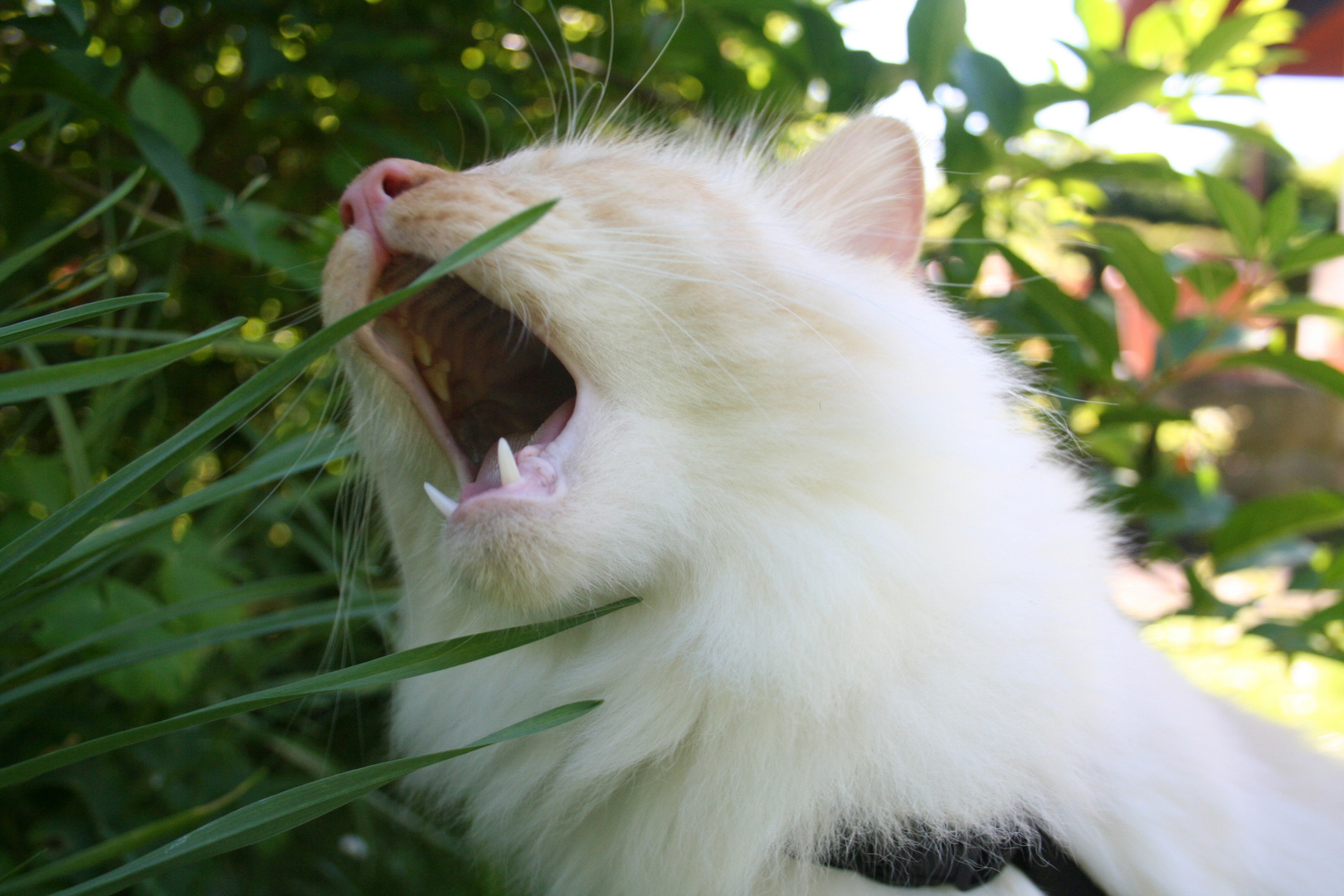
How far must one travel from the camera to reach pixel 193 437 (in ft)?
2.75

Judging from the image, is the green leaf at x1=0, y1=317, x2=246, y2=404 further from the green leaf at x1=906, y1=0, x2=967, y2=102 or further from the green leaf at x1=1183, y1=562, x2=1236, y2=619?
the green leaf at x1=1183, y1=562, x2=1236, y2=619

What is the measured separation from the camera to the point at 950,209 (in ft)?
6.30

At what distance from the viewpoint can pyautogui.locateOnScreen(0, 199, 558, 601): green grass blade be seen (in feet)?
2.61

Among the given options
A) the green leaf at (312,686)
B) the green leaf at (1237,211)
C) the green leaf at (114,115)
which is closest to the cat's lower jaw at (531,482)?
the green leaf at (312,686)

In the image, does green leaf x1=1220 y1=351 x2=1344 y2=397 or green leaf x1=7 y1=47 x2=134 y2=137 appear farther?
green leaf x1=1220 y1=351 x2=1344 y2=397

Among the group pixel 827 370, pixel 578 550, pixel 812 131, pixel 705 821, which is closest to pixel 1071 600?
pixel 827 370

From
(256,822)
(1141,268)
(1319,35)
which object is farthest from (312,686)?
(1319,35)

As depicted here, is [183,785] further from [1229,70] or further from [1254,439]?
[1254,439]

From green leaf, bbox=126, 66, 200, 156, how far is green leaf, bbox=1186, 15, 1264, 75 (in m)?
2.21

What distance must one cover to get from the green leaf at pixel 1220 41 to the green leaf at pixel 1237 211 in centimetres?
35

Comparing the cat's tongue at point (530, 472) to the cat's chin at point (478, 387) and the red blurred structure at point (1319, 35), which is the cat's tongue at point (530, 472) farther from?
the red blurred structure at point (1319, 35)

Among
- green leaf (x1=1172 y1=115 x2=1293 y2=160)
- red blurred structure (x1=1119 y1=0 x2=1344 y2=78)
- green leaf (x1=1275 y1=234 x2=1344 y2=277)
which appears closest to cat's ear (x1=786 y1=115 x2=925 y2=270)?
green leaf (x1=1275 y1=234 x2=1344 y2=277)

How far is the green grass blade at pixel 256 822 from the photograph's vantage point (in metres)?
0.84

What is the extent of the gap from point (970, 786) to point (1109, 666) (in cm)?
31
